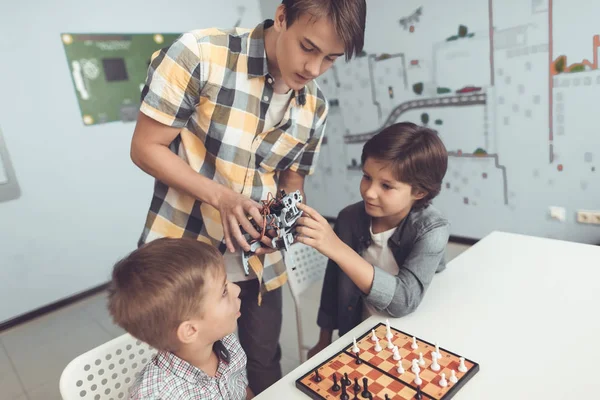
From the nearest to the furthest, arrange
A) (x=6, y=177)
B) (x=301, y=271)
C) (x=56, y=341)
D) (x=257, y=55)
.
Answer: (x=257, y=55) → (x=301, y=271) → (x=56, y=341) → (x=6, y=177)

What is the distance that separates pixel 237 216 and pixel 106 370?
50 centimetres

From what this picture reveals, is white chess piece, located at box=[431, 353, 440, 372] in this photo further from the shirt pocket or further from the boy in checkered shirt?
the shirt pocket

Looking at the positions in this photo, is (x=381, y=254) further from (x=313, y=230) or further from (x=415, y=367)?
(x=415, y=367)

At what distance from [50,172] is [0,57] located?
767 millimetres

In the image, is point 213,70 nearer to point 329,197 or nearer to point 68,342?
point 68,342

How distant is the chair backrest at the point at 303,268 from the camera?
1.67 meters

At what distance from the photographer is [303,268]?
175 cm

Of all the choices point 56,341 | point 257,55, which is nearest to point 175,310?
point 257,55

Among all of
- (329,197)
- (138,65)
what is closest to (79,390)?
(138,65)

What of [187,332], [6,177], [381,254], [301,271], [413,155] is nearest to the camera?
[187,332]

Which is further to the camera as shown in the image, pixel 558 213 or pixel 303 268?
pixel 558 213

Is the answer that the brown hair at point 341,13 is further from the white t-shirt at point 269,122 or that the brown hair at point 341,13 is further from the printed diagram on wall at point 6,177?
the printed diagram on wall at point 6,177

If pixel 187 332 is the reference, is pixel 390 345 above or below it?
below

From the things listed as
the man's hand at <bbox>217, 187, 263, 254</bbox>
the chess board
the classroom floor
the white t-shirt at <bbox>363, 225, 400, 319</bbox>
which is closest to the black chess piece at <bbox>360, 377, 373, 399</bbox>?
the chess board
